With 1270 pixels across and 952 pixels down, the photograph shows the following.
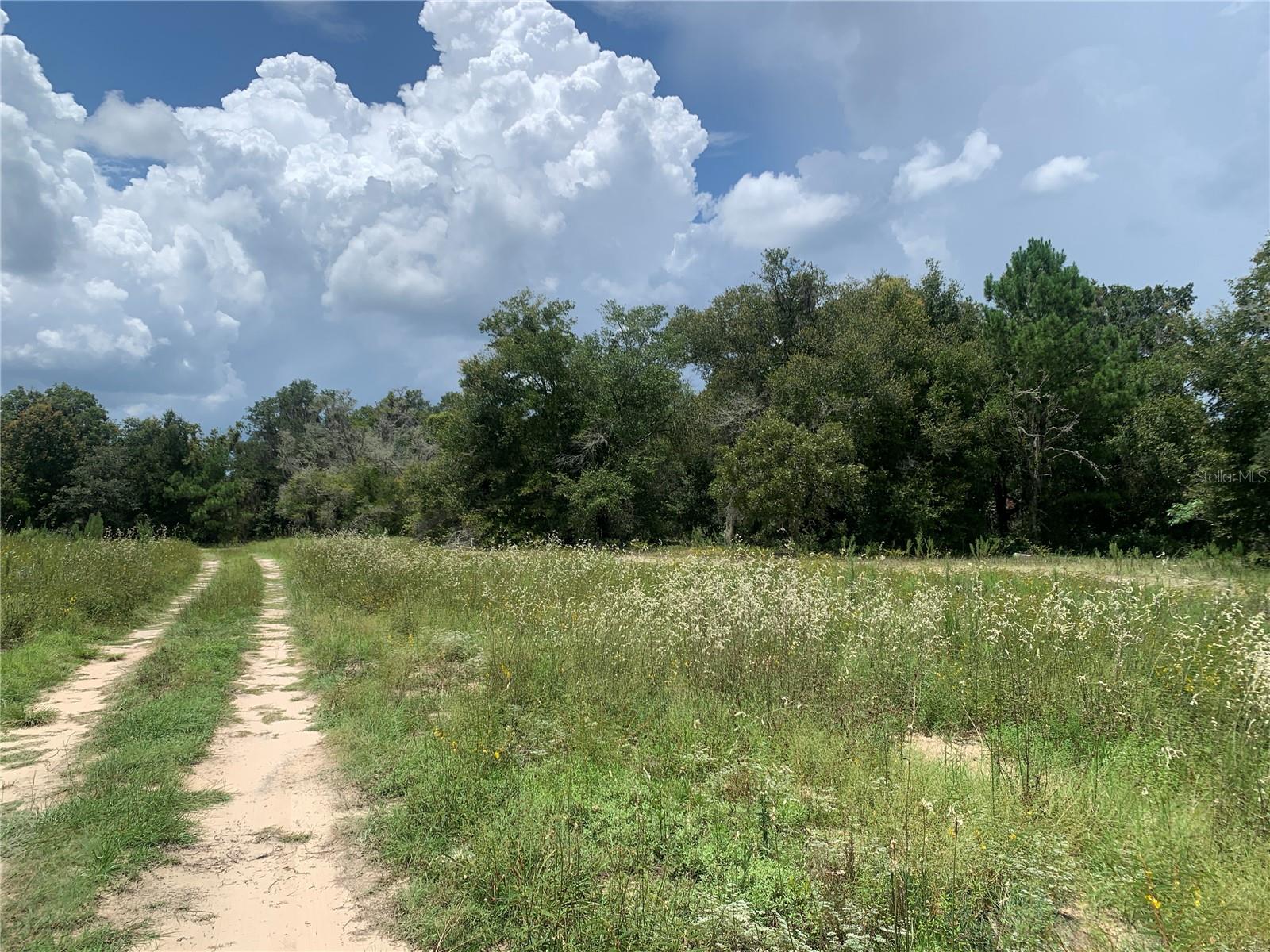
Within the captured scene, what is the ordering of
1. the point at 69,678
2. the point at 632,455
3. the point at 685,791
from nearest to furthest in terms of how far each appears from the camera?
the point at 685,791, the point at 69,678, the point at 632,455

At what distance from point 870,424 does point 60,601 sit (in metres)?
25.9

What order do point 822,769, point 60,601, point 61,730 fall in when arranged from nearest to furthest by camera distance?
point 822,769
point 61,730
point 60,601

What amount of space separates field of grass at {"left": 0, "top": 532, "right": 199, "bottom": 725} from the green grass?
37.0 inches

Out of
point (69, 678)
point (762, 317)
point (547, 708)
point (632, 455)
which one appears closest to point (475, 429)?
point (632, 455)

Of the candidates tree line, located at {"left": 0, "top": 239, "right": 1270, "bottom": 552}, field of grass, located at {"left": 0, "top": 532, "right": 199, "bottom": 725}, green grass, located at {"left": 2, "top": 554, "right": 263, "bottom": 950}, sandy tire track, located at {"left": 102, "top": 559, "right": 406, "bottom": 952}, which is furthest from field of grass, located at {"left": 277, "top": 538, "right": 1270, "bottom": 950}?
tree line, located at {"left": 0, "top": 239, "right": 1270, "bottom": 552}

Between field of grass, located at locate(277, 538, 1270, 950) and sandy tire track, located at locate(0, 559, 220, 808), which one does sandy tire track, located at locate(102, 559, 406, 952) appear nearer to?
field of grass, located at locate(277, 538, 1270, 950)

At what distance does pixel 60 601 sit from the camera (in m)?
10.2

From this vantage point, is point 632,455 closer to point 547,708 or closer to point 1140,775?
point 547,708

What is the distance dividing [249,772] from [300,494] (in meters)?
51.4

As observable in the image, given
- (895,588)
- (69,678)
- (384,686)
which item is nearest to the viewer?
(384,686)

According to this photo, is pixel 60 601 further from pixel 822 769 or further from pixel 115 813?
pixel 822 769

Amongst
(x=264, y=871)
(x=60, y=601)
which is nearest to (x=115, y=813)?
(x=264, y=871)

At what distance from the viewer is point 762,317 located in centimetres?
3434

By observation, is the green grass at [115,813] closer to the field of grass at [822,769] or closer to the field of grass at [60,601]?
the field of grass at [60,601]
